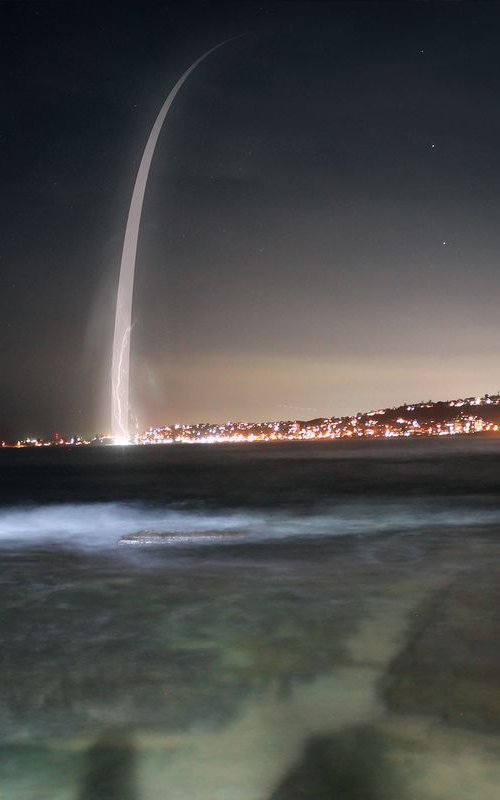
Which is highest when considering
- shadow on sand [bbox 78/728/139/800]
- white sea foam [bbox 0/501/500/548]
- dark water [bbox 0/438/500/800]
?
shadow on sand [bbox 78/728/139/800]

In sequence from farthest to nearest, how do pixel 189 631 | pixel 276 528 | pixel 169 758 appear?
pixel 276 528, pixel 189 631, pixel 169 758

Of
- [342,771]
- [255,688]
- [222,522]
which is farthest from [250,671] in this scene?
[222,522]

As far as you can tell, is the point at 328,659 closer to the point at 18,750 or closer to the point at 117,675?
the point at 117,675

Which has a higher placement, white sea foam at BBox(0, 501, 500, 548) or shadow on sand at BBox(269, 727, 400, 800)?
shadow on sand at BBox(269, 727, 400, 800)

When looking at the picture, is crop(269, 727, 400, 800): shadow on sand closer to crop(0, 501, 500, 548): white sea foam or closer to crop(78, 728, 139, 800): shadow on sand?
crop(78, 728, 139, 800): shadow on sand

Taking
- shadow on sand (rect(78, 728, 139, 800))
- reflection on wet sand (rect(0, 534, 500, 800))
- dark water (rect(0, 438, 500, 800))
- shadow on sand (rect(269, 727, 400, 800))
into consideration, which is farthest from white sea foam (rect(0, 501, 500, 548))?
shadow on sand (rect(269, 727, 400, 800))

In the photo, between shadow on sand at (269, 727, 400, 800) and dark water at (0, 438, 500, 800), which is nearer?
shadow on sand at (269, 727, 400, 800)

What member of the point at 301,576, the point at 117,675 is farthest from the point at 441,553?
the point at 117,675
